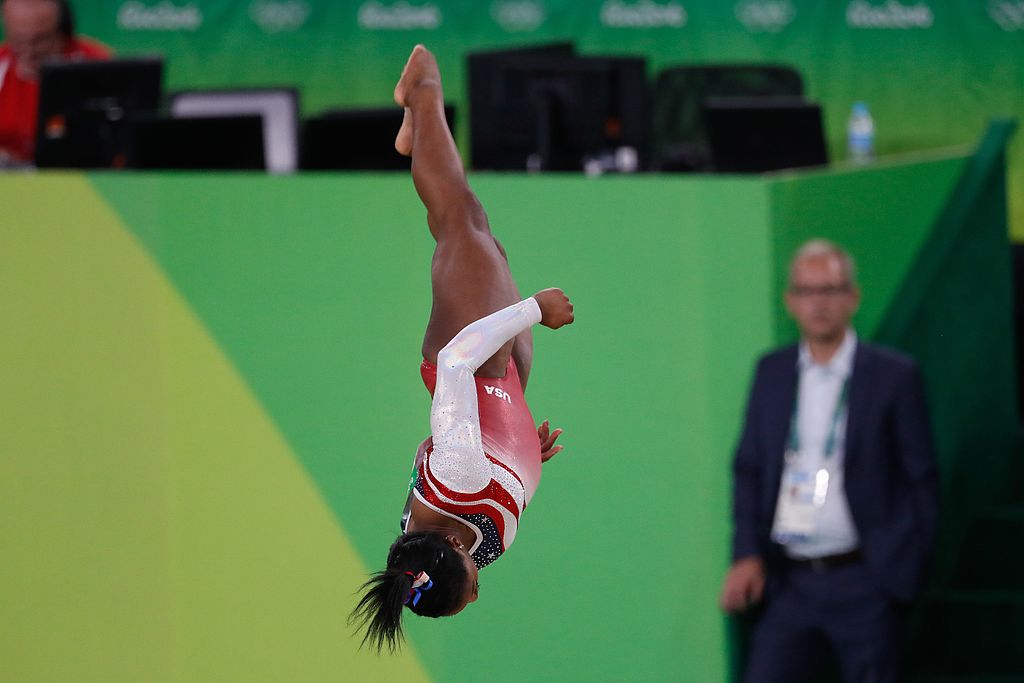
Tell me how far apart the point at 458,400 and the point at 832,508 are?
3.28m

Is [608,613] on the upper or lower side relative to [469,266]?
lower

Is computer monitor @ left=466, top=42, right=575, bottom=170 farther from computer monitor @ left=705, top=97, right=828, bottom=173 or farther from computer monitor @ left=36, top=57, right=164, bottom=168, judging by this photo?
computer monitor @ left=36, top=57, right=164, bottom=168

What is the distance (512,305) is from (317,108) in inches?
367

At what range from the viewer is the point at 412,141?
1351 mm

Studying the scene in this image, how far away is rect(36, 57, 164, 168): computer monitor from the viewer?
212 inches

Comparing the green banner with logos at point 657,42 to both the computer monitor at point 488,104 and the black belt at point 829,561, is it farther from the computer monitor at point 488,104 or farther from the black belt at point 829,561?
the black belt at point 829,561

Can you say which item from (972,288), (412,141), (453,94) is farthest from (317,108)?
(412,141)

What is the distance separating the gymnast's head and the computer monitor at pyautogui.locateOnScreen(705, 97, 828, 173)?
5.99 m

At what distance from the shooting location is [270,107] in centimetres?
705

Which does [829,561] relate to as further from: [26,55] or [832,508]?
[26,55]

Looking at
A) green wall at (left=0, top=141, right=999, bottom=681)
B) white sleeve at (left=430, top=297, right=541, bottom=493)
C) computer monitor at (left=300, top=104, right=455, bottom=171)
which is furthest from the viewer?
computer monitor at (left=300, top=104, right=455, bottom=171)

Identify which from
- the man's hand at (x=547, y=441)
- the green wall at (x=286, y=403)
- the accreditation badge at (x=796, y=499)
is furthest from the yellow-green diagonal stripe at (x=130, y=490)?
the accreditation badge at (x=796, y=499)

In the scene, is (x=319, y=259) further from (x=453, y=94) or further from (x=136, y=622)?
(x=453, y=94)

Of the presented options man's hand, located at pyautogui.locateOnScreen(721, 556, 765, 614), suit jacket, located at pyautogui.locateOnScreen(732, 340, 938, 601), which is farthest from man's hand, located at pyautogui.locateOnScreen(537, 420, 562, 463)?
man's hand, located at pyautogui.locateOnScreen(721, 556, 765, 614)
